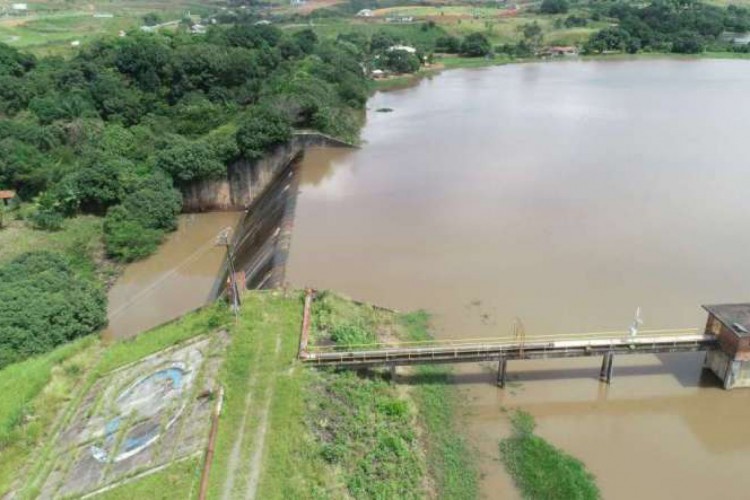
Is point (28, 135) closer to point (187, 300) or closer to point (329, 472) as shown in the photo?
point (187, 300)

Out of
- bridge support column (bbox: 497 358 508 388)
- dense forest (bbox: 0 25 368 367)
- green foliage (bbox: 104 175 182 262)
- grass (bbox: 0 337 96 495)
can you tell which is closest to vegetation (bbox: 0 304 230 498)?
grass (bbox: 0 337 96 495)

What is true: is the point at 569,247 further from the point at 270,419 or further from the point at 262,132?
the point at 262,132

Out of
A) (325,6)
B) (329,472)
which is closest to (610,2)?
(325,6)

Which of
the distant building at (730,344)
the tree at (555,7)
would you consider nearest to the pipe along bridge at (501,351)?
the distant building at (730,344)

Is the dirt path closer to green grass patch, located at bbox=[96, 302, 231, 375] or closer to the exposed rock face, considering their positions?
green grass patch, located at bbox=[96, 302, 231, 375]

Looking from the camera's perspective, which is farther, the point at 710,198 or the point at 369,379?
the point at 710,198

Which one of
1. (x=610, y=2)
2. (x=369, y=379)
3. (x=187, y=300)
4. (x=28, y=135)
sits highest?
(x=610, y=2)
